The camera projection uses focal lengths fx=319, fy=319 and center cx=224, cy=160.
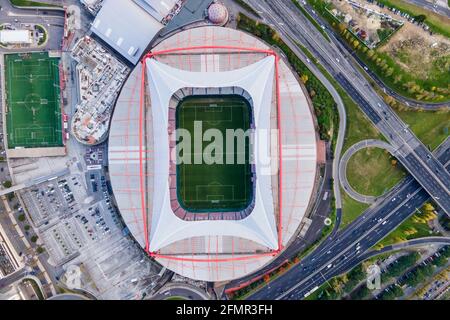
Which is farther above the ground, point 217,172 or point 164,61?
point 164,61

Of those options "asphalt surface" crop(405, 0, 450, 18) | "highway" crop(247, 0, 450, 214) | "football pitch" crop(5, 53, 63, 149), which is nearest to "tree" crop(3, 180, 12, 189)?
"football pitch" crop(5, 53, 63, 149)

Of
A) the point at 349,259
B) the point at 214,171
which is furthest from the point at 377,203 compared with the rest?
the point at 214,171

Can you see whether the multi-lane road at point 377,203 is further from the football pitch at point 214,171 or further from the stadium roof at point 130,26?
the stadium roof at point 130,26

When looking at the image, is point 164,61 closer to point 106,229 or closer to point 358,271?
point 106,229

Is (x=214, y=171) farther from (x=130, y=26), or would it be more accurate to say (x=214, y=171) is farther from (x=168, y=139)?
(x=130, y=26)
